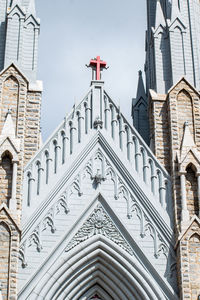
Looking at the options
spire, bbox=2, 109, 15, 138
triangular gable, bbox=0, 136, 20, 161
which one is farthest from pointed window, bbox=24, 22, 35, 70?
triangular gable, bbox=0, 136, 20, 161

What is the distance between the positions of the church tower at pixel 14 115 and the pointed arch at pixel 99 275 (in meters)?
0.85

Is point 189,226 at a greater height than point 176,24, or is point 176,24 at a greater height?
point 176,24

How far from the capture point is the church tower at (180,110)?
15219mm

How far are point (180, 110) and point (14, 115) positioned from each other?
11.4ft

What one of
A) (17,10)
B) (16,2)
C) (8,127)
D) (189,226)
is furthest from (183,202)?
(16,2)

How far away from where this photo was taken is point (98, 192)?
1579cm

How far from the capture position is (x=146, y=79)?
2017cm

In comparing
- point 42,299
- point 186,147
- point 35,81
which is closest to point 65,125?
point 35,81

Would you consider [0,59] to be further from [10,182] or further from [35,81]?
[10,182]

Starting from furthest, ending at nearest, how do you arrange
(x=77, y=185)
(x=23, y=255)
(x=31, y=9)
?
(x=31, y=9)
(x=77, y=185)
(x=23, y=255)

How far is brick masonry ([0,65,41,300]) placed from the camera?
14.5 metres

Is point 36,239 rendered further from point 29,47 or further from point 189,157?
point 29,47

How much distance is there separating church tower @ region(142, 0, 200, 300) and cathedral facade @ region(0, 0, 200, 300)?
0.08 feet

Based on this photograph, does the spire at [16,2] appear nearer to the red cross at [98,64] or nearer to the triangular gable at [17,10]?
the triangular gable at [17,10]
